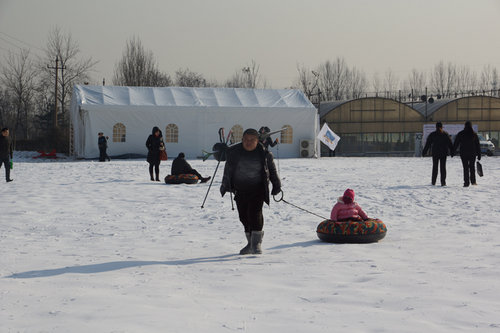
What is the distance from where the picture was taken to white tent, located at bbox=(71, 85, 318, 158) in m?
33.9

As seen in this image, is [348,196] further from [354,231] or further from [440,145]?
[440,145]

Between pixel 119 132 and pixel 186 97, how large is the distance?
14.7 ft

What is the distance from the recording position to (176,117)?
34.8 m

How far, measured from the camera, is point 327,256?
727 centimetres

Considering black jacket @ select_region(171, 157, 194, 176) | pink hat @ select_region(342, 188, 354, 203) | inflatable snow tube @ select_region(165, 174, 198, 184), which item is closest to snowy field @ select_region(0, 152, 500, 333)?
pink hat @ select_region(342, 188, 354, 203)

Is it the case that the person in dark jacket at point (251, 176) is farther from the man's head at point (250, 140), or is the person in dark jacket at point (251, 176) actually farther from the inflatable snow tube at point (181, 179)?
A: the inflatable snow tube at point (181, 179)

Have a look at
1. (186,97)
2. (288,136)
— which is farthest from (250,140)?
(288,136)

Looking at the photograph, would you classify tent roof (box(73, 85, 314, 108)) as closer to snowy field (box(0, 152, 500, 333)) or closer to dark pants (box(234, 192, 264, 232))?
snowy field (box(0, 152, 500, 333))

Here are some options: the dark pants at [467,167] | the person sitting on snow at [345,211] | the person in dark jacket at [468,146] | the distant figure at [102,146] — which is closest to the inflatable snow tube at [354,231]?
the person sitting on snow at [345,211]

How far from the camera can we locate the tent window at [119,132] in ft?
112

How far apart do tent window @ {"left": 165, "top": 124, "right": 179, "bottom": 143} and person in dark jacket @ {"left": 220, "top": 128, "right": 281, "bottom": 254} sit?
1092 inches

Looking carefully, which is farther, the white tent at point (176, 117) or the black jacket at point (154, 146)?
the white tent at point (176, 117)

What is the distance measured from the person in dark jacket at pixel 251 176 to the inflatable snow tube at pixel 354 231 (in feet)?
4.10

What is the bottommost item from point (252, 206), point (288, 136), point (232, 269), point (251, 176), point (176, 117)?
point (232, 269)
